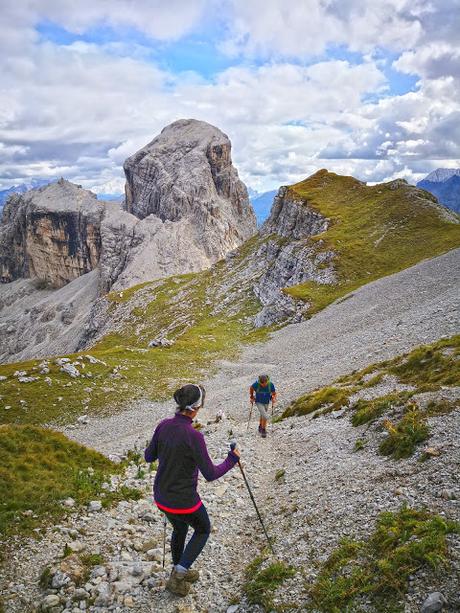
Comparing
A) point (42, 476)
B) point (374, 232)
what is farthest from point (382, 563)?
point (374, 232)

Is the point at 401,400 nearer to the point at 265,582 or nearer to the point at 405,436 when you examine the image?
the point at 405,436

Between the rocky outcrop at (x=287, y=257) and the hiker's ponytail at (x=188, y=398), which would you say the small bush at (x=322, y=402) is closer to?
the hiker's ponytail at (x=188, y=398)

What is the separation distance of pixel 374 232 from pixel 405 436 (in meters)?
79.0

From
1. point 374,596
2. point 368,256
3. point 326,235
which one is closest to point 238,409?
point 374,596

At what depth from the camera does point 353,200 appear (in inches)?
4173

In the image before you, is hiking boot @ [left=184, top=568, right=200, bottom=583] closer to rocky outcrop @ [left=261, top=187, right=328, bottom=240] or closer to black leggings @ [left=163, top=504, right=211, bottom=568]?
black leggings @ [left=163, top=504, right=211, bottom=568]

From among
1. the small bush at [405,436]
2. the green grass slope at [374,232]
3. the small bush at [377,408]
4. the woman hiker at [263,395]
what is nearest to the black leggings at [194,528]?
the small bush at [405,436]

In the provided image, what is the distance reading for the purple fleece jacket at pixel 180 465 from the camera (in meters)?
8.27

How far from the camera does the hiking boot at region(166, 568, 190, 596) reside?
28.6 feet

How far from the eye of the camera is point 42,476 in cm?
1395

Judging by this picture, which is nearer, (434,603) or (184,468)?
(434,603)

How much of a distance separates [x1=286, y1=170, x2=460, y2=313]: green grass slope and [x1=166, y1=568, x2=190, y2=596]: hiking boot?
57.3 meters

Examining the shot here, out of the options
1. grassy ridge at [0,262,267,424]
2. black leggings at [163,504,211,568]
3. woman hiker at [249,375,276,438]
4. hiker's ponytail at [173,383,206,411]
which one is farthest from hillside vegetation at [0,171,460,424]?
hiker's ponytail at [173,383,206,411]

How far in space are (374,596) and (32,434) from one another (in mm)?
14215
